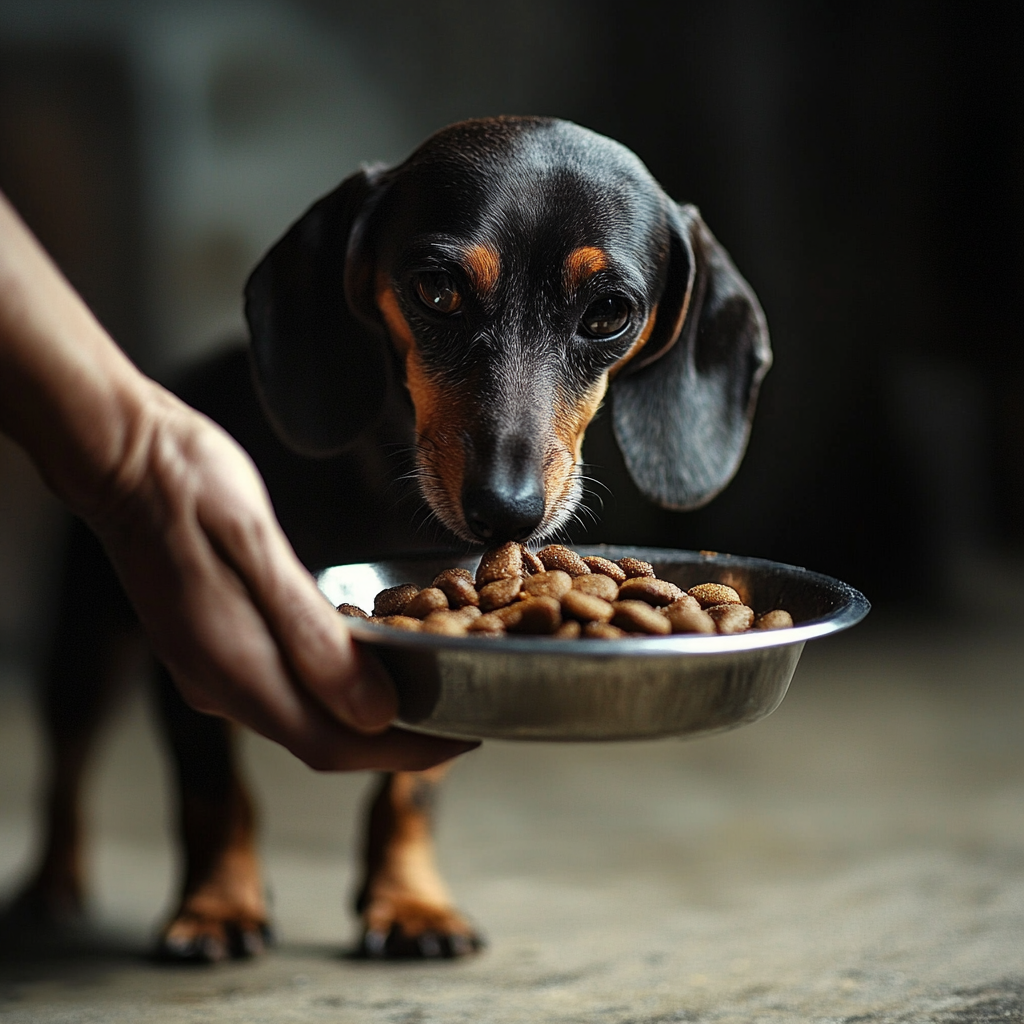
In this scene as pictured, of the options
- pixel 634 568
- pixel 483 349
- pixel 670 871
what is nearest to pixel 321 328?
pixel 483 349

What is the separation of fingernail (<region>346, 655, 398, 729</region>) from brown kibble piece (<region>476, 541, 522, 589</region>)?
16cm

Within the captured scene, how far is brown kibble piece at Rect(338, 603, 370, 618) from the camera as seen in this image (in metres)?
1.07

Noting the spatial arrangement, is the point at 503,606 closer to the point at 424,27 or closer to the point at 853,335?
the point at 424,27

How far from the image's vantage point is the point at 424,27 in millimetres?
1727

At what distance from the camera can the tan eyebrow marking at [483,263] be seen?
1.17 meters

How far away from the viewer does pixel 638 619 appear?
3.22 ft

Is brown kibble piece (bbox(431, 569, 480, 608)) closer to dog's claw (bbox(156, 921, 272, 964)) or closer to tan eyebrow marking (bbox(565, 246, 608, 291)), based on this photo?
tan eyebrow marking (bbox(565, 246, 608, 291))

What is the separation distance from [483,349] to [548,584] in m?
0.27

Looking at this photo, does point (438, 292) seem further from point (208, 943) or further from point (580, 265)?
point (208, 943)

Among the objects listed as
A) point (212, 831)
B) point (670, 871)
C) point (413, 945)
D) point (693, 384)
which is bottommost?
point (670, 871)

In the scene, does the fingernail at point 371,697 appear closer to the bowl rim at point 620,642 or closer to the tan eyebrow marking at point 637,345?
the bowl rim at point 620,642

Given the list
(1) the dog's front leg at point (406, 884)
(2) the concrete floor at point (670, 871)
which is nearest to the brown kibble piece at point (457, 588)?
(2) the concrete floor at point (670, 871)

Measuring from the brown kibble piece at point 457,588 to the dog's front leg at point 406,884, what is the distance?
0.77 metres

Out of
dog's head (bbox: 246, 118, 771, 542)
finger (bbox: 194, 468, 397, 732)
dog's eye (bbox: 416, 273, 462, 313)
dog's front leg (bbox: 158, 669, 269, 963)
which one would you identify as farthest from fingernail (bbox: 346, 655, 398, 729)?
dog's front leg (bbox: 158, 669, 269, 963)
